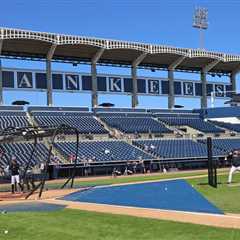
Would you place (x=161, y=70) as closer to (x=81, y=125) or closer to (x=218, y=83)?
(x=218, y=83)

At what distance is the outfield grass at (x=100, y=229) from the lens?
11.1m

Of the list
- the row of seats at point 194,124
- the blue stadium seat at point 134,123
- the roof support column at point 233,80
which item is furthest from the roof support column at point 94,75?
the roof support column at point 233,80

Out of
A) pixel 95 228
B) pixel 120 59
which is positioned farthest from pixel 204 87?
pixel 95 228

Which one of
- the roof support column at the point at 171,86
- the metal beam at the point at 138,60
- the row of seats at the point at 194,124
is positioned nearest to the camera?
the metal beam at the point at 138,60

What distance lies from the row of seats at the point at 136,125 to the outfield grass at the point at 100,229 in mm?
39515

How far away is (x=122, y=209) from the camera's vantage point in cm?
1617

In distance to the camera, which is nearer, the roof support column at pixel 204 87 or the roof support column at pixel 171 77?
the roof support column at pixel 171 77

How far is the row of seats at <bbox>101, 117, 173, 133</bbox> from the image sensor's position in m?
54.6

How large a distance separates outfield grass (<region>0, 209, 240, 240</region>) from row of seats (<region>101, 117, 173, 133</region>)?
3952 cm

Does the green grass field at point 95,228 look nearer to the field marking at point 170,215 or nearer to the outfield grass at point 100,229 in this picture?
the outfield grass at point 100,229

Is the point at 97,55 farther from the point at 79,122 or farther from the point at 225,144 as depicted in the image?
the point at 225,144

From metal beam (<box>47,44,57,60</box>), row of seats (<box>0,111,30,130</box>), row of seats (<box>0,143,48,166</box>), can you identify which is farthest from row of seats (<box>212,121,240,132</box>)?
row of seats (<box>0,143,48,166</box>)

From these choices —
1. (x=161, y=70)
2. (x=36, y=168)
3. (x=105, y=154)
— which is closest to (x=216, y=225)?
(x=36, y=168)

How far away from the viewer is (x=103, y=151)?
4662 centimetres
